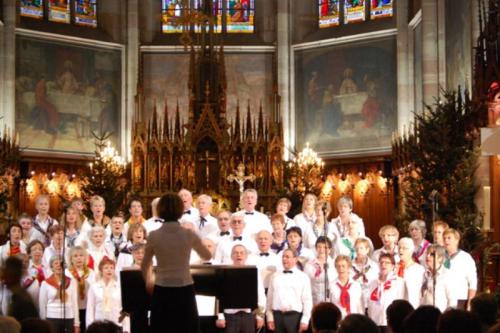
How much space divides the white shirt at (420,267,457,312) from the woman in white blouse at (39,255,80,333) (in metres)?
3.83

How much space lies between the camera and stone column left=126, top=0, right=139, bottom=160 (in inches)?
1116

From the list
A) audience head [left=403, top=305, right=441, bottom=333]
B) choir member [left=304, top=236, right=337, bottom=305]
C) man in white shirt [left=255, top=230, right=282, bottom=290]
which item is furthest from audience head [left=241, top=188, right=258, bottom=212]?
audience head [left=403, top=305, right=441, bottom=333]

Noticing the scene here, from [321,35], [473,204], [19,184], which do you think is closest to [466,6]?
[473,204]

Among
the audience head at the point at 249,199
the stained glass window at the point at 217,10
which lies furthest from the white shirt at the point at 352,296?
the stained glass window at the point at 217,10

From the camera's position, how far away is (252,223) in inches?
467

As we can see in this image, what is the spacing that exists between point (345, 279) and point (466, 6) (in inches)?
393

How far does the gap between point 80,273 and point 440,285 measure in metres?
3.99

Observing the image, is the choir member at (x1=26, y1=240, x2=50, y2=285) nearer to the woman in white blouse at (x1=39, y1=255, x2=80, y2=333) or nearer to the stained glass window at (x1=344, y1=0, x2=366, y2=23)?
the woman in white blouse at (x1=39, y1=255, x2=80, y2=333)

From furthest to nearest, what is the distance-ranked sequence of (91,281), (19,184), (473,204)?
(19,184) → (473,204) → (91,281)

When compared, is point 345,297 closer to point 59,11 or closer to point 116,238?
point 116,238

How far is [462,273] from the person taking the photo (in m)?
10.8

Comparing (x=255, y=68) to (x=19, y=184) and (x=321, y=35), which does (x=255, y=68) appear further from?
(x=19, y=184)

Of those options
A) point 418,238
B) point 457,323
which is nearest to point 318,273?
point 418,238

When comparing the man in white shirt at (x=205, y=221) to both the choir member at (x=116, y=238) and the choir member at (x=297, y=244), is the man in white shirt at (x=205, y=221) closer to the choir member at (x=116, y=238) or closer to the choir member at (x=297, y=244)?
the choir member at (x=116, y=238)
